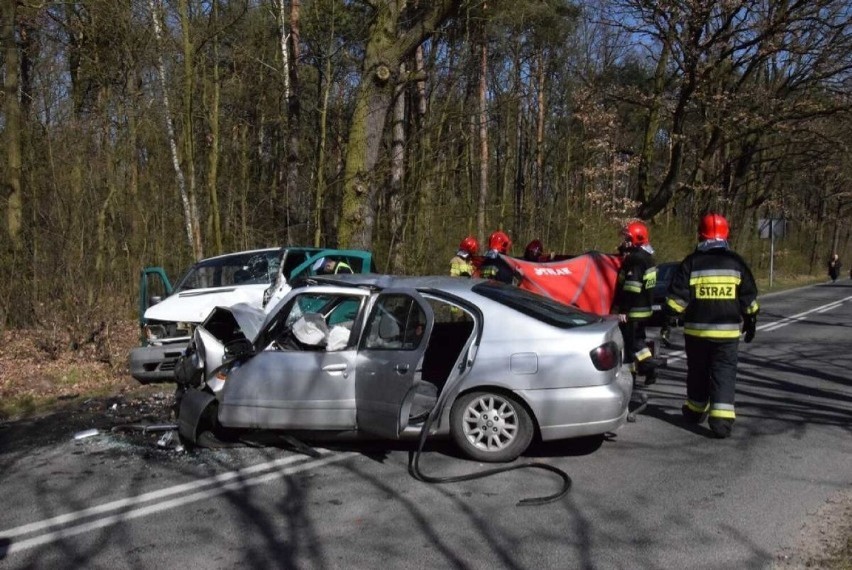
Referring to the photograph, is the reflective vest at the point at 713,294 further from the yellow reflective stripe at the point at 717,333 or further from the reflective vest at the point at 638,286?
the reflective vest at the point at 638,286

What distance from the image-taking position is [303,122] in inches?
941

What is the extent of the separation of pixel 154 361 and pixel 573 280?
17.1 feet

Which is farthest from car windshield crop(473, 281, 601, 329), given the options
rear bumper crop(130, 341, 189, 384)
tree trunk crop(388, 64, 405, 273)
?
tree trunk crop(388, 64, 405, 273)

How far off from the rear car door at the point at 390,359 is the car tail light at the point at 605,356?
1250mm

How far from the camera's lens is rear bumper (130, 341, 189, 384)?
9.58 m

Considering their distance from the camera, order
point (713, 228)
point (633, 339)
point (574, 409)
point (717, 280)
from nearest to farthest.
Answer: point (574, 409) < point (717, 280) < point (713, 228) < point (633, 339)

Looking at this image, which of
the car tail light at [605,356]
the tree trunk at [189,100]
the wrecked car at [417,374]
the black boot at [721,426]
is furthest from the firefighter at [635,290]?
the tree trunk at [189,100]

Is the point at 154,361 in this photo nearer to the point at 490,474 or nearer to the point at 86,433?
the point at 86,433

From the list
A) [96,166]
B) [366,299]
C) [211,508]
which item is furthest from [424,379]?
[96,166]

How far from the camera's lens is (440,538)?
4559 millimetres

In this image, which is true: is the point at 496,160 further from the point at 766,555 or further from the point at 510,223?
the point at 766,555

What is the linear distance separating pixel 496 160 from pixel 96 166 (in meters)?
25.9

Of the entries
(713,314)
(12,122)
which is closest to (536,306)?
(713,314)

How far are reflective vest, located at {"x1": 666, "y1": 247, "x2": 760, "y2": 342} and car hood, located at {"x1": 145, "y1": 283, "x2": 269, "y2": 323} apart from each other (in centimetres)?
574
